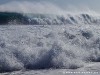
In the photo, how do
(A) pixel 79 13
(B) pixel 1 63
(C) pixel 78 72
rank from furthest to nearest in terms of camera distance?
(A) pixel 79 13 < (B) pixel 1 63 < (C) pixel 78 72

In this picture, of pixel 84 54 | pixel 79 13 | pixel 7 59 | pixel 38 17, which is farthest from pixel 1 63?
pixel 38 17

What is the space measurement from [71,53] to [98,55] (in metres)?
1.48

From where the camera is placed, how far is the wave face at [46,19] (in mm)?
42875

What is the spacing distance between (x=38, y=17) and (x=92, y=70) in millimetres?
43223

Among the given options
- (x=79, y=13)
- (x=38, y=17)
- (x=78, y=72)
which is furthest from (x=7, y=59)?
(x=38, y=17)

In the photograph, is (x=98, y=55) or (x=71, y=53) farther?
(x=98, y=55)

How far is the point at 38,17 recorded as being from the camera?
51.6m

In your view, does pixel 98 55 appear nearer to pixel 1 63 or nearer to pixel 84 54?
pixel 84 54

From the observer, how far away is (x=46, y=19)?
48.8m

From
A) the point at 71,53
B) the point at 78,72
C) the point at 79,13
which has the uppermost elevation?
the point at 79,13

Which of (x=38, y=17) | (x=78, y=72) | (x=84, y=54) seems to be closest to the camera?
(x=78, y=72)

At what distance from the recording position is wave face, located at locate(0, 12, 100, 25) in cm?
4288

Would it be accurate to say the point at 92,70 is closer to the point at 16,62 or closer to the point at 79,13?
the point at 16,62

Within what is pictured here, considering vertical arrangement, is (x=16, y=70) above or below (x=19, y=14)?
below
